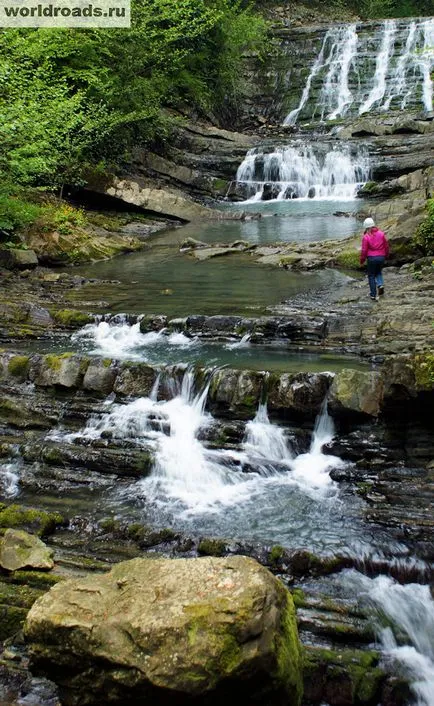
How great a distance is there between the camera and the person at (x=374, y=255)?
12359 mm

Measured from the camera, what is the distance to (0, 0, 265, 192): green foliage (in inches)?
680

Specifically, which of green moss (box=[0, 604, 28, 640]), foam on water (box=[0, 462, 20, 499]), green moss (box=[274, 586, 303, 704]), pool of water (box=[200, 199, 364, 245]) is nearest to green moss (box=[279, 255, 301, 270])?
pool of water (box=[200, 199, 364, 245])

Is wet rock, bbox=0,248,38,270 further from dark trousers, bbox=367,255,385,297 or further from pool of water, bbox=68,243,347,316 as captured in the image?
dark trousers, bbox=367,255,385,297

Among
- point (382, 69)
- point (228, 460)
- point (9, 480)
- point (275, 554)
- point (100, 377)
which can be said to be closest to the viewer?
point (275, 554)

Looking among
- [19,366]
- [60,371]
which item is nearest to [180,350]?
[60,371]

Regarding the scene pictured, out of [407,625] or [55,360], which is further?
[55,360]

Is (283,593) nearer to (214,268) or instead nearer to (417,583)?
(417,583)

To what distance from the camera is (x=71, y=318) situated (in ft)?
43.4

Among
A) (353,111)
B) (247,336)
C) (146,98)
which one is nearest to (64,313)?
(247,336)

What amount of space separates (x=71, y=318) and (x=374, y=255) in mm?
6780

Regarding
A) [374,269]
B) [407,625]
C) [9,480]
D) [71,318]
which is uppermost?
[374,269]

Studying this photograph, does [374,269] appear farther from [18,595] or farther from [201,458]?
[18,595]

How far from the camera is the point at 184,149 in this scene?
107 ft

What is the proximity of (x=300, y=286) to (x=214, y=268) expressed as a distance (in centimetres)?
363
